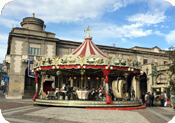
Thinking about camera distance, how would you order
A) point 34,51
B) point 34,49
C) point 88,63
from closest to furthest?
point 88,63, point 34,51, point 34,49

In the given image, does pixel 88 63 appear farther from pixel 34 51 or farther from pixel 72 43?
pixel 72 43

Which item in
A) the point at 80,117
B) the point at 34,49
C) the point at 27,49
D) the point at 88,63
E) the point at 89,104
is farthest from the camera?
the point at 34,49

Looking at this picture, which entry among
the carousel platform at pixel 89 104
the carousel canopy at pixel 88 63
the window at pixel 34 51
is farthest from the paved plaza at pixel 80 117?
the window at pixel 34 51

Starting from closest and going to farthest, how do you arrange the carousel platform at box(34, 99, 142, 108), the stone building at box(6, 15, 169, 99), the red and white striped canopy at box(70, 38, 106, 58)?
the carousel platform at box(34, 99, 142, 108) < the red and white striped canopy at box(70, 38, 106, 58) < the stone building at box(6, 15, 169, 99)

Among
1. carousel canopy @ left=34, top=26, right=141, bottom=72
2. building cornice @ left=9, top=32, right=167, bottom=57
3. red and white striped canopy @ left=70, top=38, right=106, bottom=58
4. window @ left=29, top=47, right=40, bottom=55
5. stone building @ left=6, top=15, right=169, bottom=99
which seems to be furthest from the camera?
window @ left=29, top=47, right=40, bottom=55

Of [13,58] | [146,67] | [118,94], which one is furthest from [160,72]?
[13,58]

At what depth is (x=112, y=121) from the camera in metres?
8.88

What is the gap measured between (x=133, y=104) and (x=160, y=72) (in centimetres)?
1960

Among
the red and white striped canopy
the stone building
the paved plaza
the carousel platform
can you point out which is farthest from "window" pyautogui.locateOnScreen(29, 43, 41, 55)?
the paved plaza

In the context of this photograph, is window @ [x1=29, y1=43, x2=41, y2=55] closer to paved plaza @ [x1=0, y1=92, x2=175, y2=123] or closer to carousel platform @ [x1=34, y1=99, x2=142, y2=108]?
carousel platform @ [x1=34, y1=99, x2=142, y2=108]

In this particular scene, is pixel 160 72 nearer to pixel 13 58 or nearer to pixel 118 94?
pixel 118 94

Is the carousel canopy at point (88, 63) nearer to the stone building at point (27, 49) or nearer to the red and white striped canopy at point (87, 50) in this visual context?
the red and white striped canopy at point (87, 50)

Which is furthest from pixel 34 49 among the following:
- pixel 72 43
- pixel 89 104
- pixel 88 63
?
pixel 89 104

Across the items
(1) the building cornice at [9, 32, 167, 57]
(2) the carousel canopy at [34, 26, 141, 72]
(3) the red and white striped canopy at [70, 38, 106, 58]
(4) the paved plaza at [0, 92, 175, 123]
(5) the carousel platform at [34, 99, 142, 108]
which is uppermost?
(1) the building cornice at [9, 32, 167, 57]
